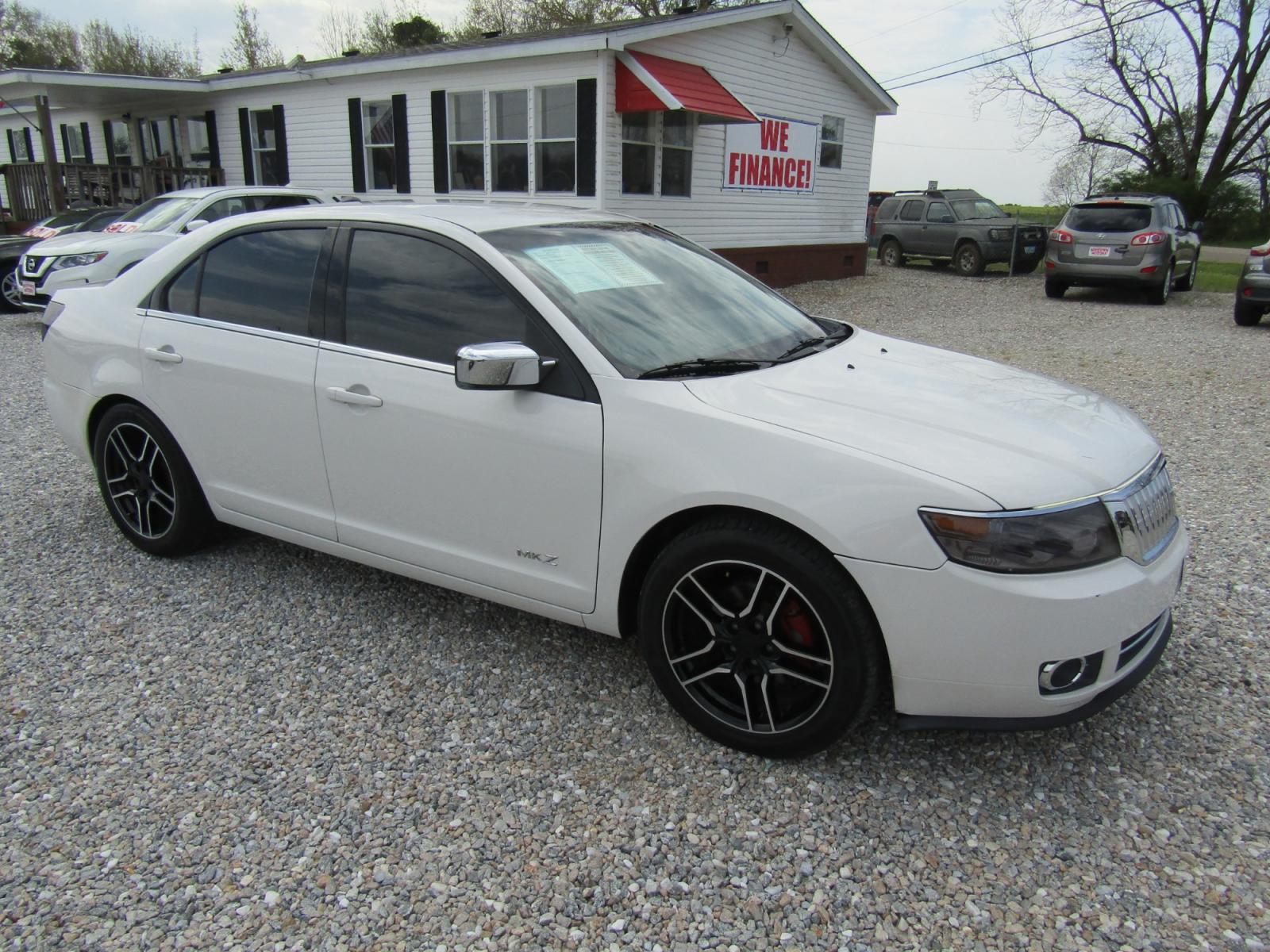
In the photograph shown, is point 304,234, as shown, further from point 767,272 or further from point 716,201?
point 767,272

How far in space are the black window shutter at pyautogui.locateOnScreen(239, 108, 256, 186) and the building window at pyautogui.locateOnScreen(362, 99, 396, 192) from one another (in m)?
3.35

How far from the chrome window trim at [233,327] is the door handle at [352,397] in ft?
0.80

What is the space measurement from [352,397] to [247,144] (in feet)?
55.4

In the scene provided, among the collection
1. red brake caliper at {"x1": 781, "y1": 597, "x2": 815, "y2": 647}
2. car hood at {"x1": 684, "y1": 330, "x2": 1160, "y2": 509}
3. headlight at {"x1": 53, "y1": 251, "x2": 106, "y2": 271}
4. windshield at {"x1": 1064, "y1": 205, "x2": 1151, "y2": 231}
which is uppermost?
windshield at {"x1": 1064, "y1": 205, "x2": 1151, "y2": 231}

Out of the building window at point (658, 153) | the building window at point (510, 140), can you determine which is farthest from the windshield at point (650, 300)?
the building window at point (510, 140)

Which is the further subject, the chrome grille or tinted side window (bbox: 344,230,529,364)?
tinted side window (bbox: 344,230,529,364)

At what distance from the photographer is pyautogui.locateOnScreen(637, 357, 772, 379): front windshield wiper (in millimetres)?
2920

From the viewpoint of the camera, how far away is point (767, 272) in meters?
17.4

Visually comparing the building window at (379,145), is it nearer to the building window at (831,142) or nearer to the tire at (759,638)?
the building window at (831,142)


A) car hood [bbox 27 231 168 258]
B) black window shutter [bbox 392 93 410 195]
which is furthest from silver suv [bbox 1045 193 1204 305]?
car hood [bbox 27 231 168 258]

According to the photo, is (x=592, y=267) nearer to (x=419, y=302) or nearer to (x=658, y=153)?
(x=419, y=302)

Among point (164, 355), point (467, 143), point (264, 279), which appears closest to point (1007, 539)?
point (264, 279)

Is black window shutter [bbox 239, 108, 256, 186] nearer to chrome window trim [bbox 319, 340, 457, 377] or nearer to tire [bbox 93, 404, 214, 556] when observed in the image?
tire [bbox 93, 404, 214, 556]

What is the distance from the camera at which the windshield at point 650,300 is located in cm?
303
